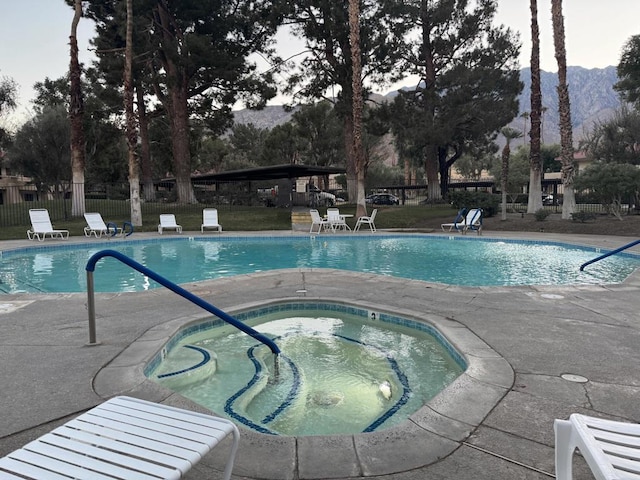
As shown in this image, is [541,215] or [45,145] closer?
[541,215]

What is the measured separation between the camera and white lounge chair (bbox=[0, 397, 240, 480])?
159 centimetres

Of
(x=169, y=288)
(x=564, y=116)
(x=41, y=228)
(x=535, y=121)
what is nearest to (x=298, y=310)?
(x=169, y=288)

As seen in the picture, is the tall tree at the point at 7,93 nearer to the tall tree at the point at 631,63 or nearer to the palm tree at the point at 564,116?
the palm tree at the point at 564,116

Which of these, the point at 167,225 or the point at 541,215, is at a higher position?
the point at 167,225

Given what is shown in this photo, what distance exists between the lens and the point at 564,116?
58.6 ft

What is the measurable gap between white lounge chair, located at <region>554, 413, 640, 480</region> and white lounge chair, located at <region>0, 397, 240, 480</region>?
4.60 feet

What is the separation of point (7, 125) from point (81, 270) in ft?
84.6

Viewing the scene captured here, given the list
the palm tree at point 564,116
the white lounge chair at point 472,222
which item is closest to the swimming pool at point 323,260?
the white lounge chair at point 472,222

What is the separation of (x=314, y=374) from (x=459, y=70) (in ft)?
84.2

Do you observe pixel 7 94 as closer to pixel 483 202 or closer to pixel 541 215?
pixel 483 202

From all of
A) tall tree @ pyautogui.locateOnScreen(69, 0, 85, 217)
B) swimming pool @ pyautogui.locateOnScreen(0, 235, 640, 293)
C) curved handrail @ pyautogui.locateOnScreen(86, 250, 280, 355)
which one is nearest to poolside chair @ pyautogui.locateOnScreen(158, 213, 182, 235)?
swimming pool @ pyautogui.locateOnScreen(0, 235, 640, 293)

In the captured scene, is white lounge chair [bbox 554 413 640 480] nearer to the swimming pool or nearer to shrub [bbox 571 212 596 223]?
the swimming pool

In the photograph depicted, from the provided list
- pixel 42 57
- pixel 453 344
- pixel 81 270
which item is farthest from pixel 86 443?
pixel 42 57

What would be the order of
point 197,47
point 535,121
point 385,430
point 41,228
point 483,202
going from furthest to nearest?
1. point 197,47
2. point 483,202
3. point 535,121
4. point 41,228
5. point 385,430
